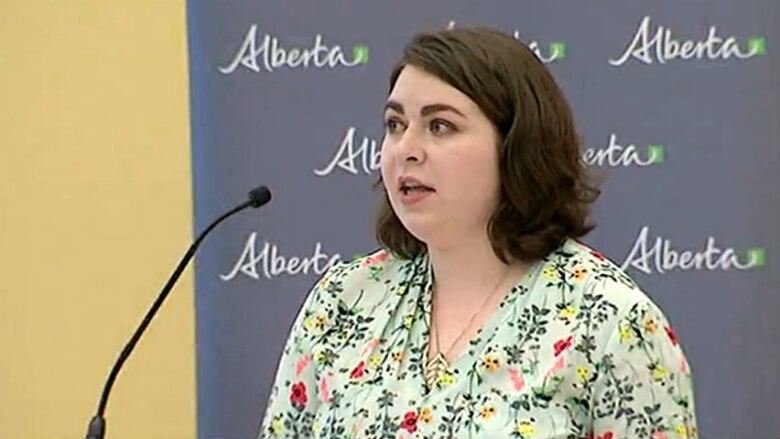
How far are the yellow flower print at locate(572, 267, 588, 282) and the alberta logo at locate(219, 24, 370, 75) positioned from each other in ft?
2.80

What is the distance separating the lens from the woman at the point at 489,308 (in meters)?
1.42

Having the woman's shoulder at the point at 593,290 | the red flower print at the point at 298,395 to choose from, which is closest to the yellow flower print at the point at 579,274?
the woman's shoulder at the point at 593,290

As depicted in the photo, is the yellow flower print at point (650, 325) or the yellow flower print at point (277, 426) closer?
the yellow flower print at point (650, 325)

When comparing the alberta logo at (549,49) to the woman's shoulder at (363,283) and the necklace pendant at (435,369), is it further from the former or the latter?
the necklace pendant at (435,369)

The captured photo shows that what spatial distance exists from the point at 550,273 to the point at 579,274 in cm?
4

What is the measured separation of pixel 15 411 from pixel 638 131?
1227mm

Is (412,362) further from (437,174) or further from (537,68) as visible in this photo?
(537,68)

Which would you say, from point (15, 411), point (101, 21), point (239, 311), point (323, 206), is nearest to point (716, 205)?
point (323, 206)

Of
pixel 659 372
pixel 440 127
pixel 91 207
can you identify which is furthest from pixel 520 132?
pixel 91 207

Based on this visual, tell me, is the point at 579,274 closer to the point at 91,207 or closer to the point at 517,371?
the point at 517,371

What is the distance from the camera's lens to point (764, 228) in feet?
7.40

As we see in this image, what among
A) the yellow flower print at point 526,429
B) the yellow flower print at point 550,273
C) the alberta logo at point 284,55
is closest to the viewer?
the yellow flower print at point 526,429

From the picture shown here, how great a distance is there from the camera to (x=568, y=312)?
1.47 metres

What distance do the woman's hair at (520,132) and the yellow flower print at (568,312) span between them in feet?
0.29
